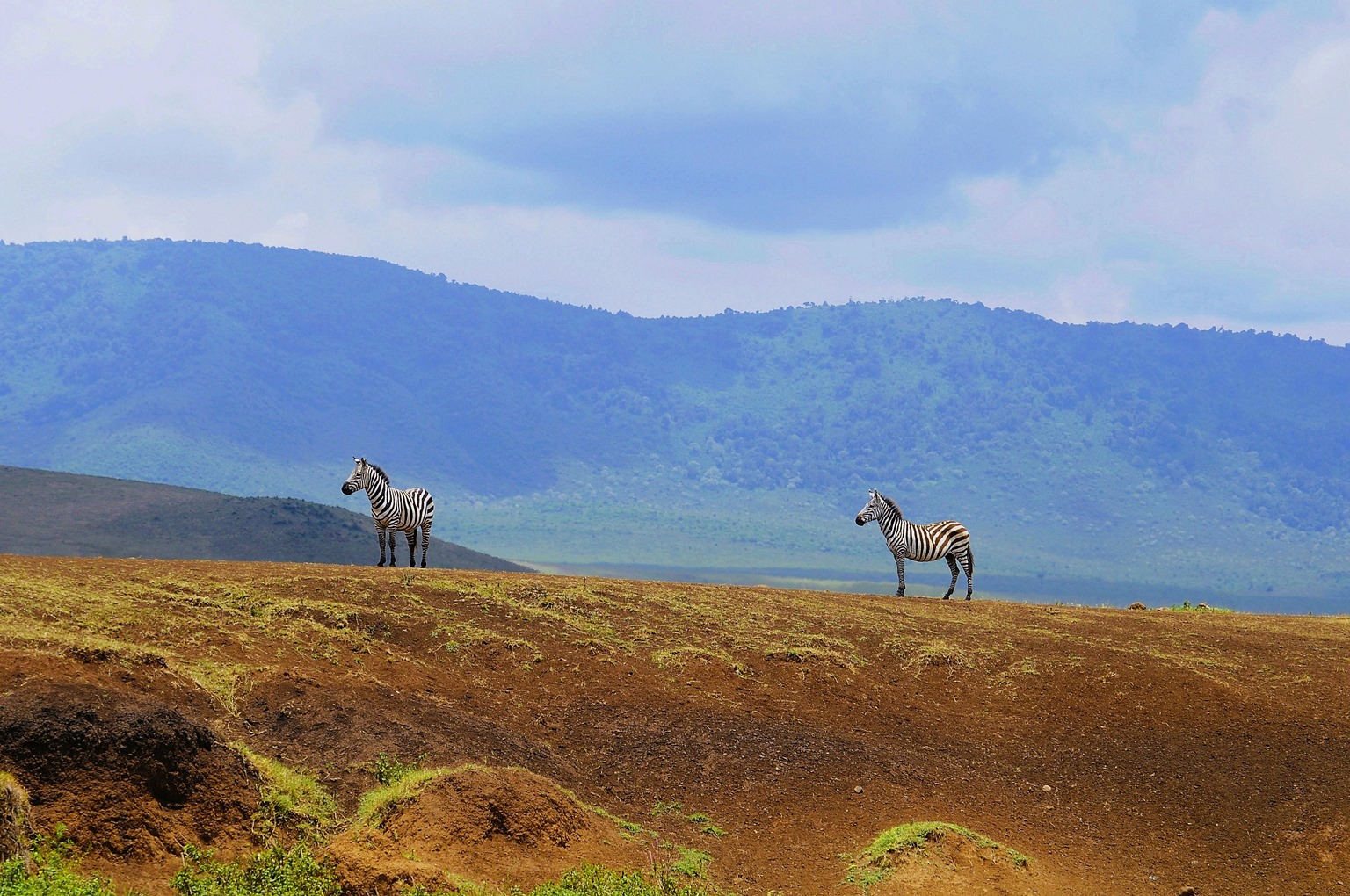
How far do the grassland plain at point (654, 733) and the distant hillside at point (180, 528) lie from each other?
172ft

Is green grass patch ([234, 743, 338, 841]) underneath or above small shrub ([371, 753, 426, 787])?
underneath

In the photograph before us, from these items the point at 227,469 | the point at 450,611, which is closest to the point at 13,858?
the point at 450,611

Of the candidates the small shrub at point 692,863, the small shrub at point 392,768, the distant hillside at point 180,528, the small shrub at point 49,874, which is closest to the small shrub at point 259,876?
the small shrub at point 49,874

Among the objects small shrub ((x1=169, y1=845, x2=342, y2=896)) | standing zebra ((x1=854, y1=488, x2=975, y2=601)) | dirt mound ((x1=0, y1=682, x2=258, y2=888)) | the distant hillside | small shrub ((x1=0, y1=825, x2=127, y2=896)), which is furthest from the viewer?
the distant hillside

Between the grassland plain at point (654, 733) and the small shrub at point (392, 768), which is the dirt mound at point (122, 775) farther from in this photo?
the small shrub at point (392, 768)

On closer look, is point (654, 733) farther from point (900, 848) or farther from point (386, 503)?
point (386, 503)

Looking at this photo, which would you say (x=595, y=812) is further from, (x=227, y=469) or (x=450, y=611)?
(x=227, y=469)

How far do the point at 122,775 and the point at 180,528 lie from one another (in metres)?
74.3

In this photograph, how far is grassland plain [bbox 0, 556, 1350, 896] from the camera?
45.8 feet

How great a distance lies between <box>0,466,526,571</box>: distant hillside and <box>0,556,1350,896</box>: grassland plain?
5255cm

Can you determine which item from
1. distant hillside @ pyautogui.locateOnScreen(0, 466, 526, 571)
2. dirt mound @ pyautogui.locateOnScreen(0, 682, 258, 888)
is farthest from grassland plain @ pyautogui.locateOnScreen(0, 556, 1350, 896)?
distant hillside @ pyautogui.locateOnScreen(0, 466, 526, 571)

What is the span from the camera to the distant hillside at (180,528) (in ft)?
254

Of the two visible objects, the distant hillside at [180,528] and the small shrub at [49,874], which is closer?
the small shrub at [49,874]

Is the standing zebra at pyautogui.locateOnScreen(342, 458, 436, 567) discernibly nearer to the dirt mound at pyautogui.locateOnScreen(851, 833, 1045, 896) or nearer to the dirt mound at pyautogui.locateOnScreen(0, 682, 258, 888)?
the dirt mound at pyautogui.locateOnScreen(0, 682, 258, 888)
